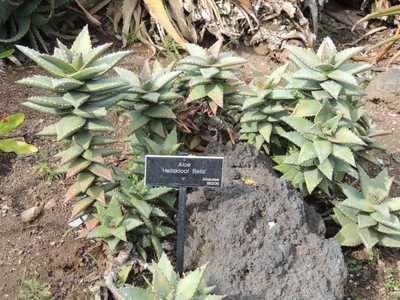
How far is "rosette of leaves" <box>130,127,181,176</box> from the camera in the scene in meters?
2.51

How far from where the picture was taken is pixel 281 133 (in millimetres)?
2723

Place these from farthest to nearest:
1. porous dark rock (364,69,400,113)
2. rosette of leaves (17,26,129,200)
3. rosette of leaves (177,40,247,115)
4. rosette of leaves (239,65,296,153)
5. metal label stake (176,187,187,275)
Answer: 1. porous dark rock (364,69,400,113)
2. rosette of leaves (239,65,296,153)
3. rosette of leaves (177,40,247,115)
4. metal label stake (176,187,187,275)
5. rosette of leaves (17,26,129,200)

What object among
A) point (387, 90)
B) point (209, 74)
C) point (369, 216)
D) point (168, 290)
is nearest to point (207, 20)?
point (387, 90)

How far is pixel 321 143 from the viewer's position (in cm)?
254

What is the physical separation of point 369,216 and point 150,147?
0.93 metres

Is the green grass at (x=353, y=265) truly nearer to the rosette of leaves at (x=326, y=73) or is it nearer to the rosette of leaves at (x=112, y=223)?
the rosette of leaves at (x=326, y=73)

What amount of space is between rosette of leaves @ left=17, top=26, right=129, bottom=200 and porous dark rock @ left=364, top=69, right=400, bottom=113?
7.04 feet

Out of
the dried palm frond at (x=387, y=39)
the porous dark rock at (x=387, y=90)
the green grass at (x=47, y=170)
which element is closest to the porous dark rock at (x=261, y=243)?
the green grass at (x=47, y=170)

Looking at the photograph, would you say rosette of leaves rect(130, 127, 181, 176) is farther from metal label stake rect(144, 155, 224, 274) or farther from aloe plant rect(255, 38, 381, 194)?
aloe plant rect(255, 38, 381, 194)

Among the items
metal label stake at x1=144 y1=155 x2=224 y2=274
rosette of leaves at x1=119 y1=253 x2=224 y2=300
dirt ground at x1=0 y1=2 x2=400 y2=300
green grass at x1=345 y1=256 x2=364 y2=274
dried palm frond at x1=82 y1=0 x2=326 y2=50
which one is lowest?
green grass at x1=345 y1=256 x2=364 y2=274

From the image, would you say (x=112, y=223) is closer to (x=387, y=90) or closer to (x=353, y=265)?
(x=353, y=265)

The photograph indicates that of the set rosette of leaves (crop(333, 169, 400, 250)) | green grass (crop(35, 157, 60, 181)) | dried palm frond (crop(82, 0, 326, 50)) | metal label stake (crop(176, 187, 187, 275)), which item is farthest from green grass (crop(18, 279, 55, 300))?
dried palm frond (crop(82, 0, 326, 50))

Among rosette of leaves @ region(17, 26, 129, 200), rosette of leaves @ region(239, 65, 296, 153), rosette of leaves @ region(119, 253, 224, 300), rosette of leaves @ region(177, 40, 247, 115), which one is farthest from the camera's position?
rosette of leaves @ region(239, 65, 296, 153)

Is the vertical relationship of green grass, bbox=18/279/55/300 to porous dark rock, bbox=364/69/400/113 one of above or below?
above
